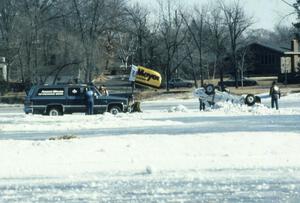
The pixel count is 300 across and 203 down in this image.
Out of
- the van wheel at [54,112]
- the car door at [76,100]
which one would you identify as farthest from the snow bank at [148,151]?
the car door at [76,100]

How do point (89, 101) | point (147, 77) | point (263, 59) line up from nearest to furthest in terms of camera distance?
point (89, 101) → point (147, 77) → point (263, 59)

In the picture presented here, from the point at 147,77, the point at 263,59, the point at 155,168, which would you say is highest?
the point at 263,59

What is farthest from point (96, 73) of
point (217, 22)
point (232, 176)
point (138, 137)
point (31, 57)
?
point (232, 176)

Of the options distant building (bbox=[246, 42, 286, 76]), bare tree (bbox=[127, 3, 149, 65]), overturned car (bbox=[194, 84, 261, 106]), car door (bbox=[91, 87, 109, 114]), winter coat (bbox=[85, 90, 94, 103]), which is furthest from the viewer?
distant building (bbox=[246, 42, 286, 76])

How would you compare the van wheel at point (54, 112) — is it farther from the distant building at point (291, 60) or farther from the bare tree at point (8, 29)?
the distant building at point (291, 60)

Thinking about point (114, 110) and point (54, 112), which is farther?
point (114, 110)

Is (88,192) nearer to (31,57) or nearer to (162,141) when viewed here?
(162,141)

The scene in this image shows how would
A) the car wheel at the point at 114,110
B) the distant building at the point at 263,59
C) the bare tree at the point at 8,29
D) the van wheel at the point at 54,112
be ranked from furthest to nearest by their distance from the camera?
the distant building at the point at 263,59, the bare tree at the point at 8,29, the car wheel at the point at 114,110, the van wheel at the point at 54,112

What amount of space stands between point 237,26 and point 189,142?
85.2 meters

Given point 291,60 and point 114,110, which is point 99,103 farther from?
point 291,60

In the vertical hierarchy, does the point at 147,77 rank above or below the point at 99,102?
above

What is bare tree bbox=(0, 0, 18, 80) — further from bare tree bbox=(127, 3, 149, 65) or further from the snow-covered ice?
the snow-covered ice

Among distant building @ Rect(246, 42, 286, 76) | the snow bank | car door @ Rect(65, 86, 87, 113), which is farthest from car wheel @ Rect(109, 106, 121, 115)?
distant building @ Rect(246, 42, 286, 76)

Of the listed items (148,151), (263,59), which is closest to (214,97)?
(148,151)
